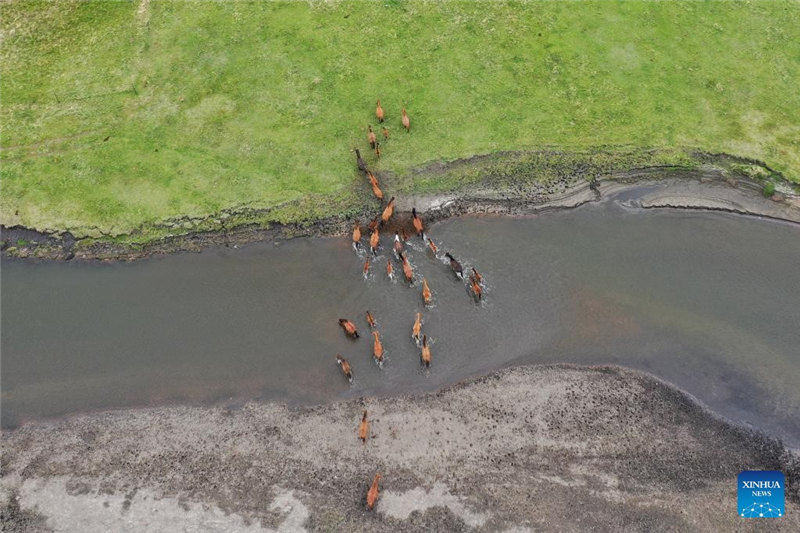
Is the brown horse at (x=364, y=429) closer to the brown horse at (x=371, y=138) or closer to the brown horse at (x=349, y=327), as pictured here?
the brown horse at (x=349, y=327)

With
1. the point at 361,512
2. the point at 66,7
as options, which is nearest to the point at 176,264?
the point at 361,512

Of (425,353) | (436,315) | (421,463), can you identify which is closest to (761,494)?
(421,463)

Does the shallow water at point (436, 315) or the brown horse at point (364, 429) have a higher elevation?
the shallow water at point (436, 315)

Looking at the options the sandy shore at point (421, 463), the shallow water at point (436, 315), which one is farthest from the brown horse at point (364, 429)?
the shallow water at point (436, 315)

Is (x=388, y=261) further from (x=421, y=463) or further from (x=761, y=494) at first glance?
(x=761, y=494)

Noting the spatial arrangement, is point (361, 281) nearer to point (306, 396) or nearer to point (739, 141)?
point (306, 396)
